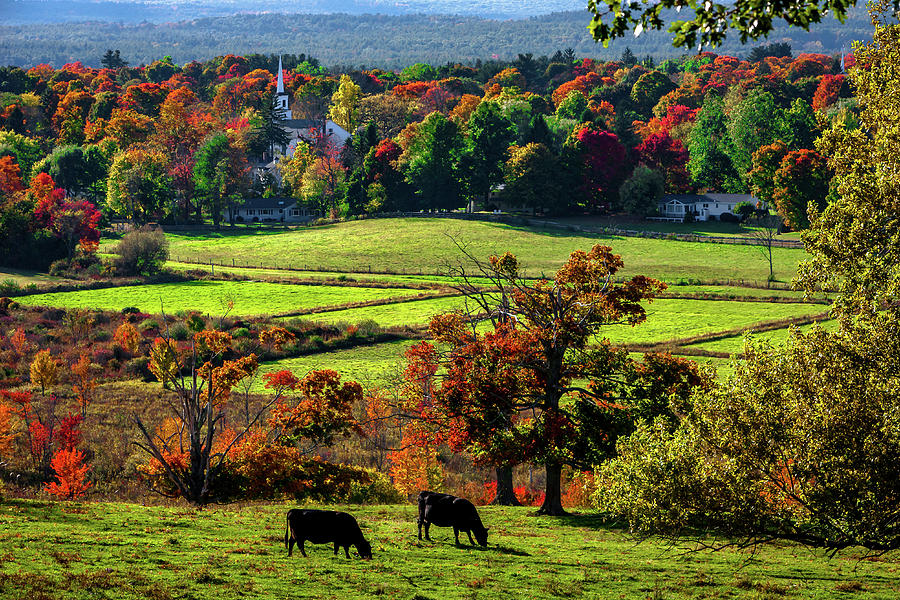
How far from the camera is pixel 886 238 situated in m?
19.1

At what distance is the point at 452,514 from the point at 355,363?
4099cm

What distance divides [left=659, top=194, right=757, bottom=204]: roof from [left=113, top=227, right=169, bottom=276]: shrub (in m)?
68.1

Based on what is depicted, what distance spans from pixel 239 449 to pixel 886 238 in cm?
2127

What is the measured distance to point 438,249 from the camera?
113062 millimetres

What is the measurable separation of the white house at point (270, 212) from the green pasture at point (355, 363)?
8214 centimetres

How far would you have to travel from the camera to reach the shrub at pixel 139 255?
4028 inches

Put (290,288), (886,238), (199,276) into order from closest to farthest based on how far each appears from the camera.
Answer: (886,238)
(290,288)
(199,276)

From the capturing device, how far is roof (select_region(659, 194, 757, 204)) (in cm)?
12875

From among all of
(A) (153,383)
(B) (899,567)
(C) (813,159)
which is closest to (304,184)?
(C) (813,159)

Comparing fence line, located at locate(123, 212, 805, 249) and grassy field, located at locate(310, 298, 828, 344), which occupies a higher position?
fence line, located at locate(123, 212, 805, 249)

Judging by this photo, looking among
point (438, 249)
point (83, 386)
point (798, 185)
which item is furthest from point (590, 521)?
point (798, 185)

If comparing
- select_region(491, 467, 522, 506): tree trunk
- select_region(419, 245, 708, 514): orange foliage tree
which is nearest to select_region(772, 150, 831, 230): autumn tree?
select_region(419, 245, 708, 514): orange foliage tree

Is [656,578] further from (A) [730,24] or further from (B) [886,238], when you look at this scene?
(A) [730,24]

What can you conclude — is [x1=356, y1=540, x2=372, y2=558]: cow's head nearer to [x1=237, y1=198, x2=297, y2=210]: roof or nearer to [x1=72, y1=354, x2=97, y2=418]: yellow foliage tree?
[x1=72, y1=354, x2=97, y2=418]: yellow foliage tree
